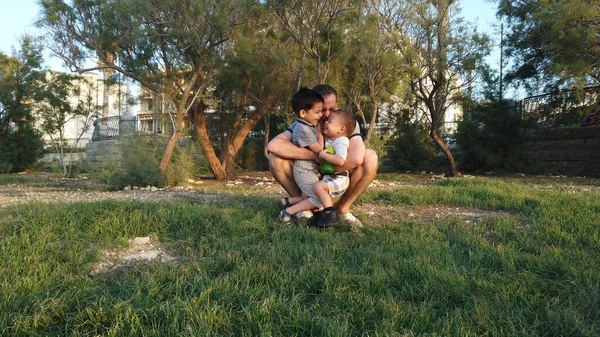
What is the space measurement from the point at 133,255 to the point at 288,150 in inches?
58.2

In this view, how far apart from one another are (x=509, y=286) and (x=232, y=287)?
4.58 feet

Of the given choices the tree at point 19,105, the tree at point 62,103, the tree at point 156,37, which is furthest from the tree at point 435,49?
the tree at point 19,105

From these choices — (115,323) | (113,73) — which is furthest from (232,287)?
(113,73)

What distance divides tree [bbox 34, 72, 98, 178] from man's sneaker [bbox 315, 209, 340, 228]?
1106 centimetres

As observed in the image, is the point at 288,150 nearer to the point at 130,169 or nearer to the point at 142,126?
the point at 130,169

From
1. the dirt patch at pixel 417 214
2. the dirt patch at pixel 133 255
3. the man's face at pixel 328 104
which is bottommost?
the dirt patch at pixel 133 255

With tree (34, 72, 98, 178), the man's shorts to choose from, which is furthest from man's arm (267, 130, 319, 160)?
tree (34, 72, 98, 178)

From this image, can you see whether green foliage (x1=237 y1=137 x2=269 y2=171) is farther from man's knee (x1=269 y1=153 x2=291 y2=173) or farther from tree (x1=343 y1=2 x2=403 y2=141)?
man's knee (x1=269 y1=153 x2=291 y2=173)

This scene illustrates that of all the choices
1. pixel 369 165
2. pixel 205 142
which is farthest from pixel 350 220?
pixel 205 142

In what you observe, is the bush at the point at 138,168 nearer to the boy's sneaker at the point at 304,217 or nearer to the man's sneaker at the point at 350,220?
the boy's sneaker at the point at 304,217

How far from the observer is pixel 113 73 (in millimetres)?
9781

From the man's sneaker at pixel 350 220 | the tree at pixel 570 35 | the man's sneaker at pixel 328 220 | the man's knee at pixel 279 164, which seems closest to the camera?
the man's sneaker at pixel 328 220

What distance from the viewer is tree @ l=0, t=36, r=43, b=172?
13859mm

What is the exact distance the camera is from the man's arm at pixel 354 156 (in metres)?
3.60
